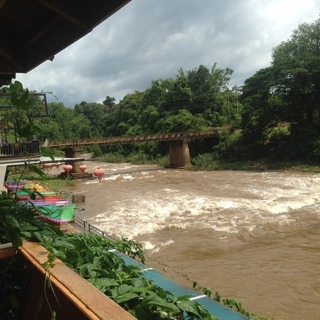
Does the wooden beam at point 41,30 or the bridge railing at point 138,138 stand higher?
the wooden beam at point 41,30

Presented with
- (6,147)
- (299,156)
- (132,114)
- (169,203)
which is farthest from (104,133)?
(6,147)

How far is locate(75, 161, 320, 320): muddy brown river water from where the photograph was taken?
8453 mm

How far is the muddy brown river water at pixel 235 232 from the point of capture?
333 inches

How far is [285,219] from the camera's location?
48.0 feet

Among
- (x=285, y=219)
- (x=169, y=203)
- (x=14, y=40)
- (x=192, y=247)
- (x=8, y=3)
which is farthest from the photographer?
(x=169, y=203)

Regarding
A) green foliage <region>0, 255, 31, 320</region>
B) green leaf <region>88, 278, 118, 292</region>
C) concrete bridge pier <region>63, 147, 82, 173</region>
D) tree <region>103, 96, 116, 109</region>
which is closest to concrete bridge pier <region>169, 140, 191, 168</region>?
concrete bridge pier <region>63, 147, 82, 173</region>

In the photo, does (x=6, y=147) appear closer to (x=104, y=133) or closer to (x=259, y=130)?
(x=259, y=130)

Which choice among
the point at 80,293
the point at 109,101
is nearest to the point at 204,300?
the point at 80,293

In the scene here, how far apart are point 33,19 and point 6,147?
11.3 meters

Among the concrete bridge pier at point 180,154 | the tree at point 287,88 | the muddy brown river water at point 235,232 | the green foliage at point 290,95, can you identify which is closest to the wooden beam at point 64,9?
the muddy brown river water at point 235,232

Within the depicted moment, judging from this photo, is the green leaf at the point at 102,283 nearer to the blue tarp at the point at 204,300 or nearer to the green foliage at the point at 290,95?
the blue tarp at the point at 204,300

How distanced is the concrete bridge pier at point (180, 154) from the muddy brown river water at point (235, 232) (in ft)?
40.5

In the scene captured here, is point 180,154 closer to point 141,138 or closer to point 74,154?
point 141,138

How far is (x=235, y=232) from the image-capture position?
13180mm
